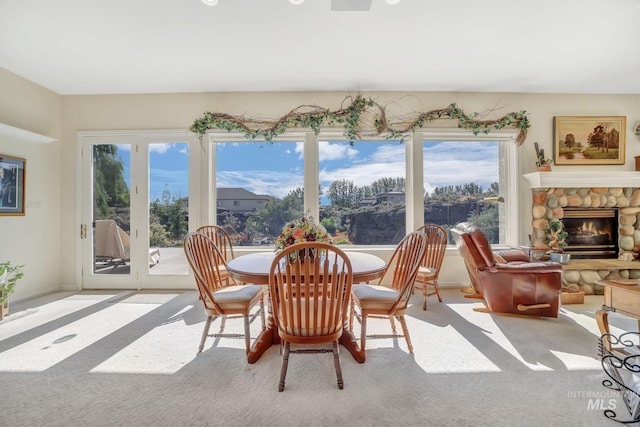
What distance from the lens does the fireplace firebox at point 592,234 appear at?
3834 mm

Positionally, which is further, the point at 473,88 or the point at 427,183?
the point at 427,183

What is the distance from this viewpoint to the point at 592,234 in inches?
152

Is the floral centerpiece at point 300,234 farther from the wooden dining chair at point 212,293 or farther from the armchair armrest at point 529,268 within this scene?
the armchair armrest at point 529,268

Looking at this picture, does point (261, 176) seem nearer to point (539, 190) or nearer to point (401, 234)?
point (401, 234)

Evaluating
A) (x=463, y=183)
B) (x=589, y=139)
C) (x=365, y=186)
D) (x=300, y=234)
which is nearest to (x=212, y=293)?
(x=300, y=234)

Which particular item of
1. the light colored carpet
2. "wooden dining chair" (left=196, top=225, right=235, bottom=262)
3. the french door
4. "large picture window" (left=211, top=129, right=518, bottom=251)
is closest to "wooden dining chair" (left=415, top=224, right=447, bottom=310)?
the light colored carpet

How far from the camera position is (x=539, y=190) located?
3.81m

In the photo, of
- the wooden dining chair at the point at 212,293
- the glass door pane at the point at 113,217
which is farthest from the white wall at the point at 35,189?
the wooden dining chair at the point at 212,293

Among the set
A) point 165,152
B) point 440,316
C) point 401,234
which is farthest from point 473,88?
point 165,152

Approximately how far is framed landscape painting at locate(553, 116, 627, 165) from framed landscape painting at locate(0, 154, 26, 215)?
7189 mm

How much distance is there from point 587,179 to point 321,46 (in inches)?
156

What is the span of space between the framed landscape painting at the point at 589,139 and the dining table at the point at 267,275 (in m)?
3.67

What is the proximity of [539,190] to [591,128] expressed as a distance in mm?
1193

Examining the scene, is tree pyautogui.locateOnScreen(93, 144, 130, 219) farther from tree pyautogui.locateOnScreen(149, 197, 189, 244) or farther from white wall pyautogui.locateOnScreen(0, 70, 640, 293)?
tree pyautogui.locateOnScreen(149, 197, 189, 244)
